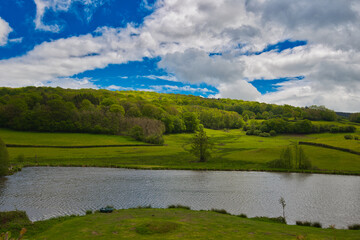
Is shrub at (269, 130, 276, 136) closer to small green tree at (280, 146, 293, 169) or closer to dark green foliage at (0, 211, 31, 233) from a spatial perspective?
small green tree at (280, 146, 293, 169)

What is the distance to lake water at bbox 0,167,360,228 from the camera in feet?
111

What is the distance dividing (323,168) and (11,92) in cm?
20845

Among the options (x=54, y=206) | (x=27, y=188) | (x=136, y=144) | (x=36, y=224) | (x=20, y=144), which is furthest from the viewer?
(x=136, y=144)

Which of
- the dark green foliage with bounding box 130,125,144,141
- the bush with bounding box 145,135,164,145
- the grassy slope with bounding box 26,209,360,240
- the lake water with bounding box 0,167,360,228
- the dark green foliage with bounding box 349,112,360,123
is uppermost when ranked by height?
the dark green foliage with bounding box 349,112,360,123

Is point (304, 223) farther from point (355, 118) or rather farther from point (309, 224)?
point (355, 118)

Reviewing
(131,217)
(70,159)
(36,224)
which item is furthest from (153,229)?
(70,159)

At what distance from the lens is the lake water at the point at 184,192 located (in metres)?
33.8

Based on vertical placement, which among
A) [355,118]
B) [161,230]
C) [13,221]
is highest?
[355,118]

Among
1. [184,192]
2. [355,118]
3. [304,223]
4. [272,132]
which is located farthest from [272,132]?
[304,223]

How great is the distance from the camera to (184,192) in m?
43.6

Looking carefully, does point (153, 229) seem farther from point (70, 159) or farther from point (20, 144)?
point (20, 144)

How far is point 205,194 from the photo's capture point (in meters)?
42.9

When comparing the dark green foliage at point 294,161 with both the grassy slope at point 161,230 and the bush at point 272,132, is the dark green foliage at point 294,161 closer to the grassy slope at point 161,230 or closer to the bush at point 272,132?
the grassy slope at point 161,230

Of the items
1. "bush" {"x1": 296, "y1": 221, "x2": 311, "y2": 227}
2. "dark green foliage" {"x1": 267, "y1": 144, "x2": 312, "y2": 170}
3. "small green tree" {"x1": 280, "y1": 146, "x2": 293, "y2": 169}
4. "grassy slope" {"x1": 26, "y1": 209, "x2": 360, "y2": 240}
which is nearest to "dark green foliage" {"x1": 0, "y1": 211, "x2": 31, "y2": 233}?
"grassy slope" {"x1": 26, "y1": 209, "x2": 360, "y2": 240}
